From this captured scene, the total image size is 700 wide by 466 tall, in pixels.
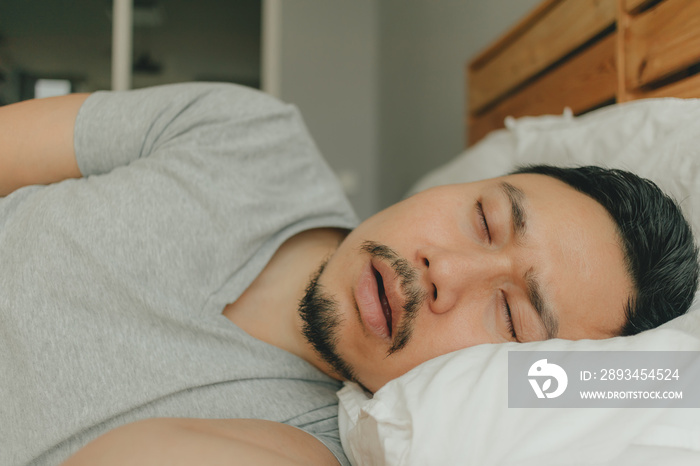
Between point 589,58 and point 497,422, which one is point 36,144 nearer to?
point 497,422

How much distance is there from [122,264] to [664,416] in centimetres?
76

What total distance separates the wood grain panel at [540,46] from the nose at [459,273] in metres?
0.71

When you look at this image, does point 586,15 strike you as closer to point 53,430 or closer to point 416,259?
point 416,259

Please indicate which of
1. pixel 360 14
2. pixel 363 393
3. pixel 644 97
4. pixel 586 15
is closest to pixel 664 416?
pixel 363 393

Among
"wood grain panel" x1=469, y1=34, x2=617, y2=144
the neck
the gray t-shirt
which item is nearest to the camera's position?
the gray t-shirt

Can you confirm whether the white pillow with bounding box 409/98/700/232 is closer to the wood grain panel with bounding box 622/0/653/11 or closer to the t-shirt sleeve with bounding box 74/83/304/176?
the wood grain panel with bounding box 622/0/653/11

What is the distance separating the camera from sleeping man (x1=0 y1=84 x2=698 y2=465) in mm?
703

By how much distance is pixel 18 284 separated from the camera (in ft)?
2.39

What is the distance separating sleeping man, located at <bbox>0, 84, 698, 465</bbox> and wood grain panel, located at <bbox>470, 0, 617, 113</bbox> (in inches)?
18.2

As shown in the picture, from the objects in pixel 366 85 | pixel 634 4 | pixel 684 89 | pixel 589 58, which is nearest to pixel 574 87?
pixel 589 58

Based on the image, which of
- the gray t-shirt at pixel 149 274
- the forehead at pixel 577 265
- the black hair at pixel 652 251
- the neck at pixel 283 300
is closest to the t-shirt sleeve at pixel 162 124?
the gray t-shirt at pixel 149 274

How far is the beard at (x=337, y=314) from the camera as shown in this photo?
0.72 m

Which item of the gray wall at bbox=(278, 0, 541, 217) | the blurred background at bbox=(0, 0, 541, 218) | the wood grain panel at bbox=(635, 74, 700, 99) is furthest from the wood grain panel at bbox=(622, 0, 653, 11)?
the gray wall at bbox=(278, 0, 541, 217)

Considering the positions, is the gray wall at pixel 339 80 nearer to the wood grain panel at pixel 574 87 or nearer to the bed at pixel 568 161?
the bed at pixel 568 161
